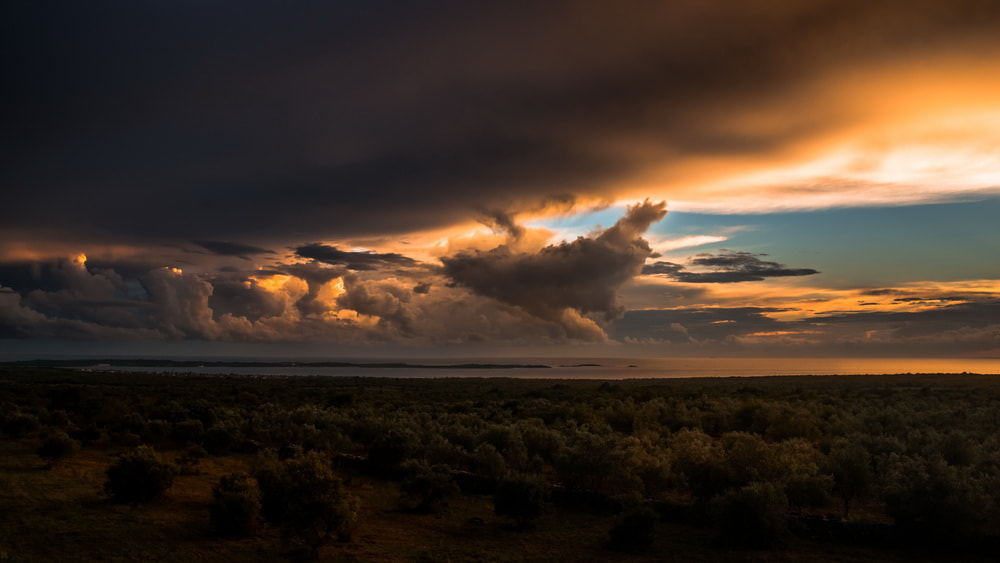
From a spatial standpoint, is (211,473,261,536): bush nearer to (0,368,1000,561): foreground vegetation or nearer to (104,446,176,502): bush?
(0,368,1000,561): foreground vegetation

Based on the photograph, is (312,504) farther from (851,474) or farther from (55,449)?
(55,449)

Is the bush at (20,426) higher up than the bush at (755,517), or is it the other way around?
the bush at (755,517)

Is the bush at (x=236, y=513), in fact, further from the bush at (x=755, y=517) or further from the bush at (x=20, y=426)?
the bush at (x=20, y=426)

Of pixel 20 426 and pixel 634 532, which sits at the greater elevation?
pixel 634 532

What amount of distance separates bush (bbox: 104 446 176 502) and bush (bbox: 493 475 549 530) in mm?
12686

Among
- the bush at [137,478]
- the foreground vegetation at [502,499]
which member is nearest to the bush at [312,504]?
the foreground vegetation at [502,499]

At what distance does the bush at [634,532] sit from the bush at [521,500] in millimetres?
3052

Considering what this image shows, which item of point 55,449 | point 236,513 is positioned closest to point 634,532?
point 236,513

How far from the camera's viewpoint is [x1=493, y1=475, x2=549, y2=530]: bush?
19.9m

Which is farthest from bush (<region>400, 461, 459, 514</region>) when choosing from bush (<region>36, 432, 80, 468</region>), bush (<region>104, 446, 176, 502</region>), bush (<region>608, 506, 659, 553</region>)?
bush (<region>36, 432, 80, 468</region>)

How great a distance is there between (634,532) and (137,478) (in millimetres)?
17719

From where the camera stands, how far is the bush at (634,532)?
17.5 metres

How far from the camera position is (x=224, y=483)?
1991cm

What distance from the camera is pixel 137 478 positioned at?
21.4m
